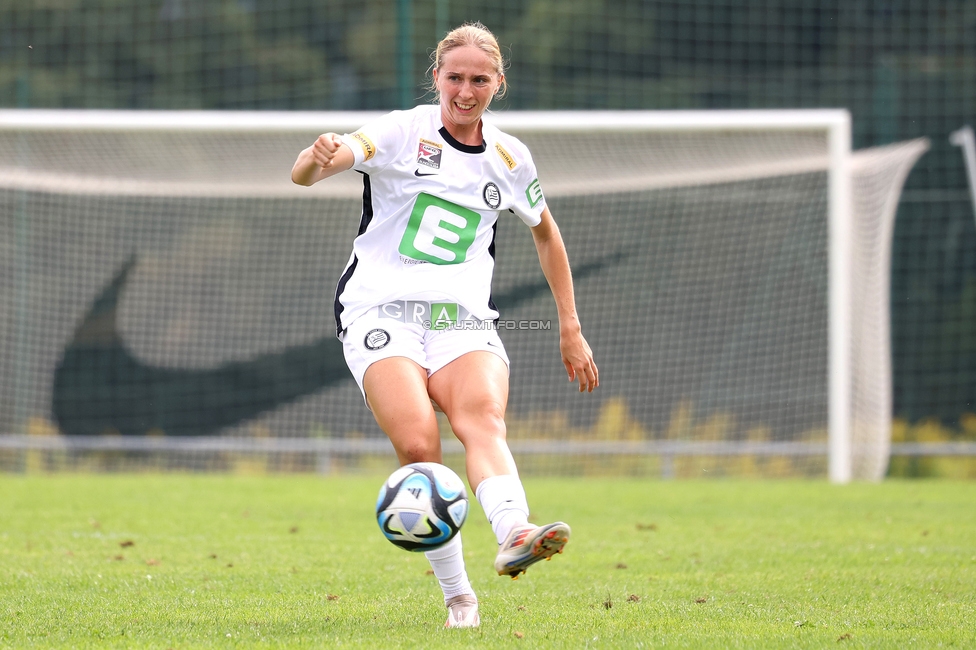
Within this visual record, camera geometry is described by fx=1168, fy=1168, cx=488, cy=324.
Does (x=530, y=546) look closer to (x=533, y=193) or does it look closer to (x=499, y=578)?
(x=533, y=193)

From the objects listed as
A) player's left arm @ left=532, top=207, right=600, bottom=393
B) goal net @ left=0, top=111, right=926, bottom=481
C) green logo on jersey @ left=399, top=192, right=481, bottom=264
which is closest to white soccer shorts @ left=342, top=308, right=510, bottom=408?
green logo on jersey @ left=399, top=192, right=481, bottom=264

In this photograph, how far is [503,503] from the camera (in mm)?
3906

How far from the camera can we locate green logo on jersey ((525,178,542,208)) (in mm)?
4711

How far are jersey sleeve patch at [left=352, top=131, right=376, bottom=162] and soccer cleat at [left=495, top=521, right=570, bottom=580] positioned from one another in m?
1.50

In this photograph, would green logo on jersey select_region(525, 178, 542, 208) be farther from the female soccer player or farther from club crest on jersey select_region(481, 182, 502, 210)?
club crest on jersey select_region(481, 182, 502, 210)

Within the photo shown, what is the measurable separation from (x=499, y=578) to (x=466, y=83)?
2602mm

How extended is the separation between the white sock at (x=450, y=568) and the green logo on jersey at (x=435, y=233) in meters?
1.06

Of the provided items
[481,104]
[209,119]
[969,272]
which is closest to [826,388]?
[969,272]

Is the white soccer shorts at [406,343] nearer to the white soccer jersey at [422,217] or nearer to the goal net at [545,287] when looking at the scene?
the white soccer jersey at [422,217]

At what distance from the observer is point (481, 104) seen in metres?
4.43

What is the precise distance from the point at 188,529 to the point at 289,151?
606 cm

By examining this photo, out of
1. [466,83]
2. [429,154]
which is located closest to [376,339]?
[429,154]

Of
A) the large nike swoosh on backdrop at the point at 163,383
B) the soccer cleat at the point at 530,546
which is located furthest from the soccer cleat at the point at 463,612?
the large nike swoosh on backdrop at the point at 163,383

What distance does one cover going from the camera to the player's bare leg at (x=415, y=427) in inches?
163
